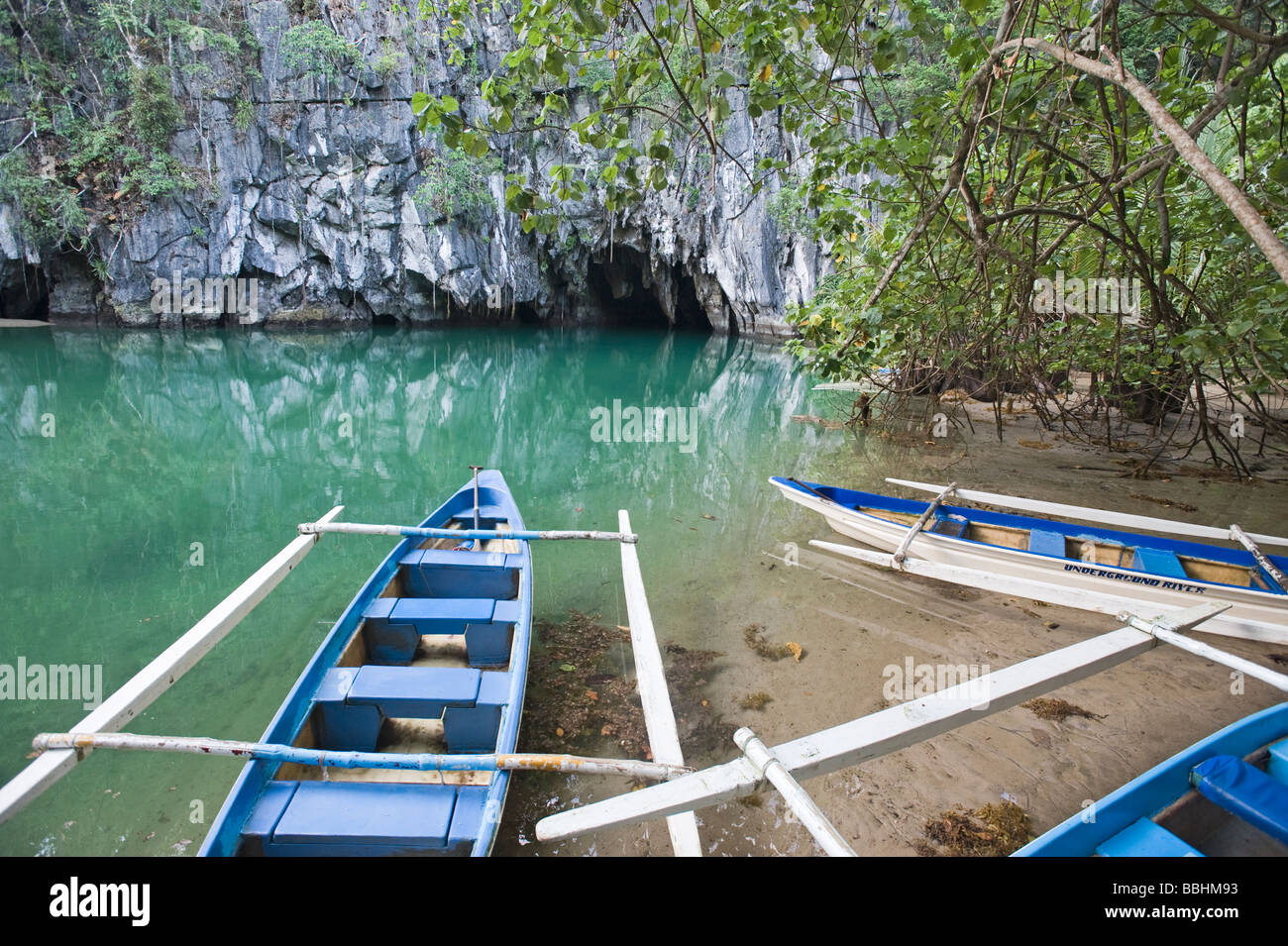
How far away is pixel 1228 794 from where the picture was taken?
152 cm

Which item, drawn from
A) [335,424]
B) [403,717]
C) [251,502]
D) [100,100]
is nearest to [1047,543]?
[403,717]

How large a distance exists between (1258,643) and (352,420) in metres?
9.02

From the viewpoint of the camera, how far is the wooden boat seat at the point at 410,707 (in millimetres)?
2111

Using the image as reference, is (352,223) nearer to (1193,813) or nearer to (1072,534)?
(1072,534)

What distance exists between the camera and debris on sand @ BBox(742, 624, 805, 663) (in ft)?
9.96

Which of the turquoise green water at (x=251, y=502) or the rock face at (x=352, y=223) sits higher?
the rock face at (x=352, y=223)

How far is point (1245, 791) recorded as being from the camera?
1524 millimetres

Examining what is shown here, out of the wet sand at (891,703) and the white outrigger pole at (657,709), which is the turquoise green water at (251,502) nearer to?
the wet sand at (891,703)

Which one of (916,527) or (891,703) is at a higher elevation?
(916,527)

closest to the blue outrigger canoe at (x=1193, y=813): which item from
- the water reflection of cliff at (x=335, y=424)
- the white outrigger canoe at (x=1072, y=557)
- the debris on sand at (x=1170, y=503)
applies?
the white outrigger canoe at (x=1072, y=557)

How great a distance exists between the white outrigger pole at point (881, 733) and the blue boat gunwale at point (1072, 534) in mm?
1421

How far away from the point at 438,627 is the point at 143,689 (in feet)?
3.33

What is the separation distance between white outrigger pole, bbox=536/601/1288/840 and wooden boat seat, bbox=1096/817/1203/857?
35 centimetres
